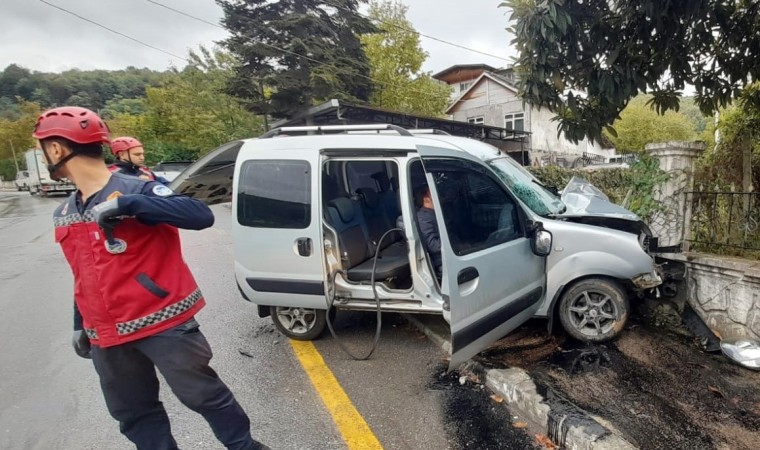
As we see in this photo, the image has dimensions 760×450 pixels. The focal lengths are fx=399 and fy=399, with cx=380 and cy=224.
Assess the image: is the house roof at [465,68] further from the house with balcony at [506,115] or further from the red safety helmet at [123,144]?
the red safety helmet at [123,144]

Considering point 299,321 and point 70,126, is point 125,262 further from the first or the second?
point 299,321

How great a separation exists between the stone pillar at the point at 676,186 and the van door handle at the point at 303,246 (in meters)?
3.66

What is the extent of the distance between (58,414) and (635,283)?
181 inches

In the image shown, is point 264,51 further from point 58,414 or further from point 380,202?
point 58,414

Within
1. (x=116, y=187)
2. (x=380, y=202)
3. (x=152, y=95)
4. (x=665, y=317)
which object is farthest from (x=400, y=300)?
(x=152, y=95)

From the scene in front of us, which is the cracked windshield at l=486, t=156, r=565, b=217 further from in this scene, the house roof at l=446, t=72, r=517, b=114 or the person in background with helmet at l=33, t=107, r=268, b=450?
the house roof at l=446, t=72, r=517, b=114

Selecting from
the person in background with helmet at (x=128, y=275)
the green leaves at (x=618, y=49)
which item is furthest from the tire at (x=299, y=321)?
the green leaves at (x=618, y=49)

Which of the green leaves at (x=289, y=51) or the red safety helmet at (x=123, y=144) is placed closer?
the red safety helmet at (x=123, y=144)

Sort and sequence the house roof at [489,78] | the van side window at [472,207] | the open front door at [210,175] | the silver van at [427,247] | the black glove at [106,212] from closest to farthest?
the black glove at [106,212], the van side window at [472,207], the silver van at [427,247], the open front door at [210,175], the house roof at [489,78]

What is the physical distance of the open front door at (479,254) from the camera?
2617 mm

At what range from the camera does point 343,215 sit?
420 centimetres

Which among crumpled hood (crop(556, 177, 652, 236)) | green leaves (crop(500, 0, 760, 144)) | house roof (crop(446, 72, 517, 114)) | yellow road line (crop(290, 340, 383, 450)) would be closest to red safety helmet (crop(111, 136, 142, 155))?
yellow road line (crop(290, 340, 383, 450))

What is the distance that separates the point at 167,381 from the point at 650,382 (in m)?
3.17

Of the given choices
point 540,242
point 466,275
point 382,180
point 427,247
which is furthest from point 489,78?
point 466,275
